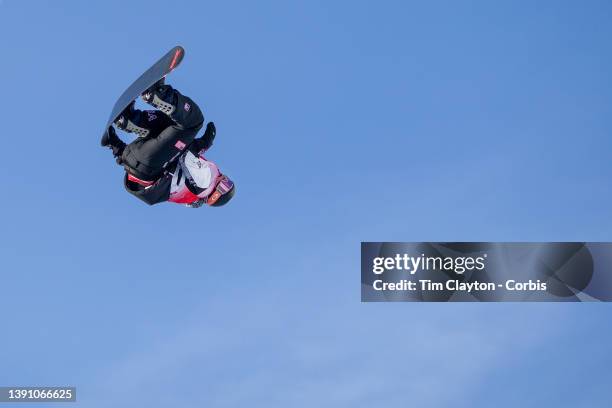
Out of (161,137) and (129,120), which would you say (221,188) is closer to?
(161,137)

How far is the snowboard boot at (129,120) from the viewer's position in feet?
62.3

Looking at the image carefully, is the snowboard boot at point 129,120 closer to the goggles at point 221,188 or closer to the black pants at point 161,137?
the black pants at point 161,137

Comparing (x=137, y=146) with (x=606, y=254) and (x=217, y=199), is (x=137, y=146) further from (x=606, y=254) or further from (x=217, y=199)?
(x=606, y=254)

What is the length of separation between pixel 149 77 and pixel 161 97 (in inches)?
18.2

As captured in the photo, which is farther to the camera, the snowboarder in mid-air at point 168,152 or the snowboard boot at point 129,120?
the snowboard boot at point 129,120

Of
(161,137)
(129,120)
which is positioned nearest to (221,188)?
(161,137)

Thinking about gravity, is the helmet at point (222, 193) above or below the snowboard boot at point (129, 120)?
above

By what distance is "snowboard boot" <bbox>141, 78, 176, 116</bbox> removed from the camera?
18094 mm

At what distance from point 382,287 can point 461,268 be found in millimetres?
2490

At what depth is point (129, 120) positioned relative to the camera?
62.5 feet

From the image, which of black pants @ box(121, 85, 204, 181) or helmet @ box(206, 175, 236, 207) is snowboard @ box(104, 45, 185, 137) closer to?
black pants @ box(121, 85, 204, 181)

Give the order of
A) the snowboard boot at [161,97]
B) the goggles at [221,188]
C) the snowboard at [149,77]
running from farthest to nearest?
the goggles at [221,188]
the snowboard boot at [161,97]
the snowboard at [149,77]

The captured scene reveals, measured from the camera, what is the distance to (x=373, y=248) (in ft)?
89.6

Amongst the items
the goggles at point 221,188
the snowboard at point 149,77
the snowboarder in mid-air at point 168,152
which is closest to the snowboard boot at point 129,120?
the snowboarder in mid-air at point 168,152
